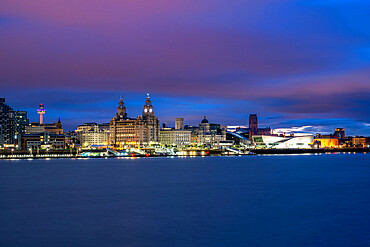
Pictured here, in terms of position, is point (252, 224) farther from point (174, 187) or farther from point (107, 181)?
point (107, 181)

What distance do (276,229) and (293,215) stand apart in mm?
5506

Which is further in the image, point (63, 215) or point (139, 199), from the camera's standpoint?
point (139, 199)

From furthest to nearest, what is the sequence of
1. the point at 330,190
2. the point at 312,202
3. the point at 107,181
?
the point at 107,181, the point at 330,190, the point at 312,202

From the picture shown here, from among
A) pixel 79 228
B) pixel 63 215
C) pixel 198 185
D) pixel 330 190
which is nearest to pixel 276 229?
pixel 79 228

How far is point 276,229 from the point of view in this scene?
29.6 metres

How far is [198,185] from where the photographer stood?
58.3 metres

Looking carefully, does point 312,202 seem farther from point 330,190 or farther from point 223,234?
point 223,234

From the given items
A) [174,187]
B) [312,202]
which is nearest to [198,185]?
[174,187]

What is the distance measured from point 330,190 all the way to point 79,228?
31027 millimetres

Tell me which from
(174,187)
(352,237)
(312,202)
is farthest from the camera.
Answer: (174,187)

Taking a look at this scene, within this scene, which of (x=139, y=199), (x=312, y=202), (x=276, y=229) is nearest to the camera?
(x=276, y=229)

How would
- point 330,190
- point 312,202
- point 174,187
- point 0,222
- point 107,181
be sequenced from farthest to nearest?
point 107,181 < point 174,187 < point 330,190 < point 312,202 < point 0,222

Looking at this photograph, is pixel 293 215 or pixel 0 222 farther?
pixel 293 215

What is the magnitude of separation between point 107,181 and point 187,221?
110ft
